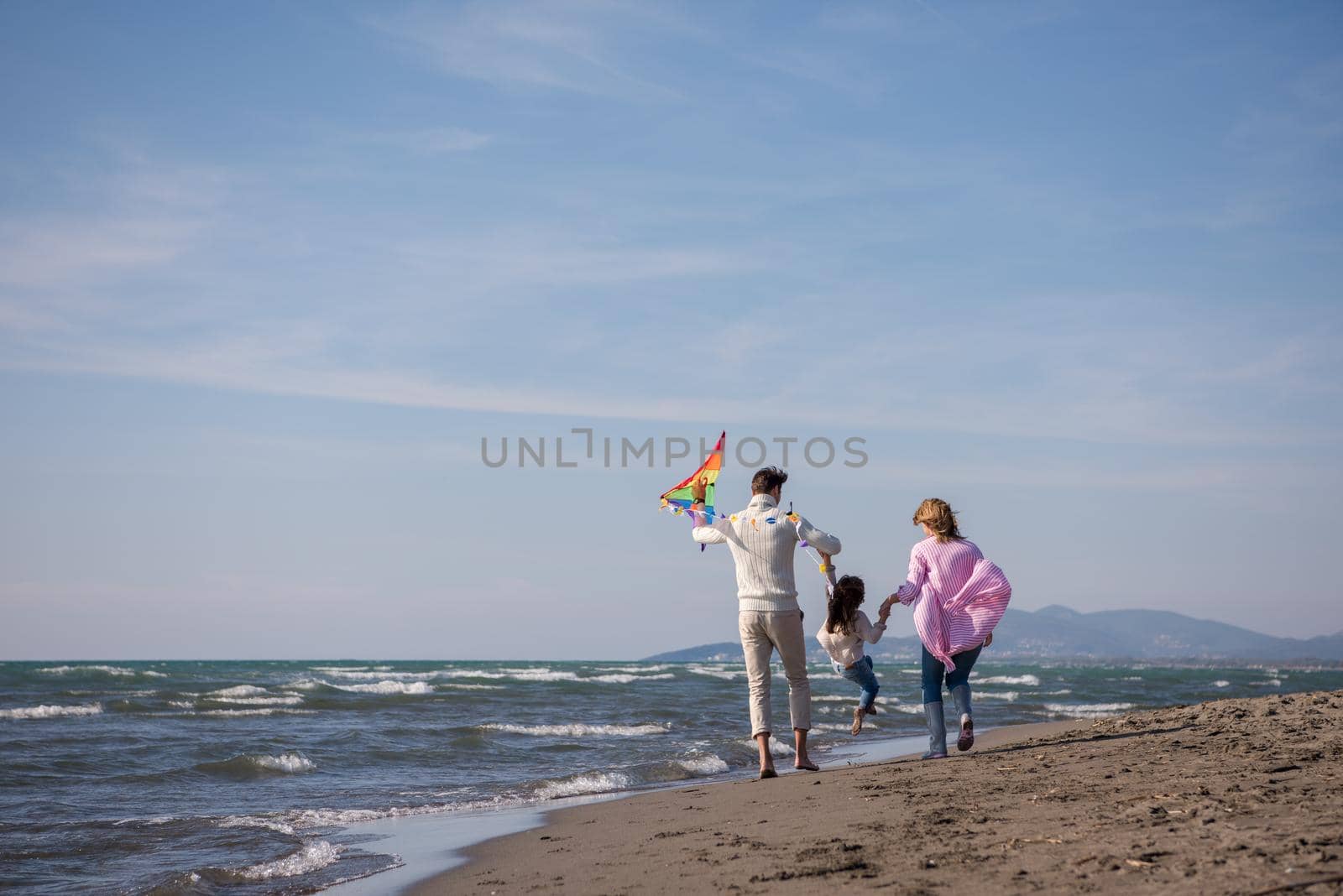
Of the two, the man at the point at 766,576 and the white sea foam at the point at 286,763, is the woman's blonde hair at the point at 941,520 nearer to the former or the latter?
the man at the point at 766,576

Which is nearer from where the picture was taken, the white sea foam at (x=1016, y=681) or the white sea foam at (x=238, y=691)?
the white sea foam at (x=238, y=691)

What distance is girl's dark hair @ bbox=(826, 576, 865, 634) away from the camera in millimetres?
7941

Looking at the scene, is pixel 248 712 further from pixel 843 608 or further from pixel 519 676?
pixel 519 676

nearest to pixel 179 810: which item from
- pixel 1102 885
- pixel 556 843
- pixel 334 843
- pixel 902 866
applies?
pixel 334 843

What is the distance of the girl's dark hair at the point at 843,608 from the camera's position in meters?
7.94

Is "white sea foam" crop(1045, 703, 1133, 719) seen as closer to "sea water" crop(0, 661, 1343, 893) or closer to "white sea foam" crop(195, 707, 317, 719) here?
"sea water" crop(0, 661, 1343, 893)

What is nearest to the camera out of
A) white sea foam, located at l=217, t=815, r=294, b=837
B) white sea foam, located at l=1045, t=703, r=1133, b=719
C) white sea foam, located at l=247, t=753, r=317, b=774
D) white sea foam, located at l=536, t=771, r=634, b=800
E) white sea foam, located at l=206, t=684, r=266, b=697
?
white sea foam, located at l=217, t=815, r=294, b=837

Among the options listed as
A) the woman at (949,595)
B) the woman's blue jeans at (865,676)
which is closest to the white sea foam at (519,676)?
the woman's blue jeans at (865,676)

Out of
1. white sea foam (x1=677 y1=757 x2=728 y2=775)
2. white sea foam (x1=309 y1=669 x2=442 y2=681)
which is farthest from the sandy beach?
white sea foam (x1=309 y1=669 x2=442 y2=681)

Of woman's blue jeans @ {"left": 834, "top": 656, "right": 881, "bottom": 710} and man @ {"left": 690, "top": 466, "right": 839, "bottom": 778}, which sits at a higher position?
man @ {"left": 690, "top": 466, "right": 839, "bottom": 778}

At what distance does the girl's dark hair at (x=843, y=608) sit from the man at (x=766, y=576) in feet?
1.98

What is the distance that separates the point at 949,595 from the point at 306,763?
6.87 meters

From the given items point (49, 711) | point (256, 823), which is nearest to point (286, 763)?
point (256, 823)

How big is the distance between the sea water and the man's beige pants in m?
2.38
